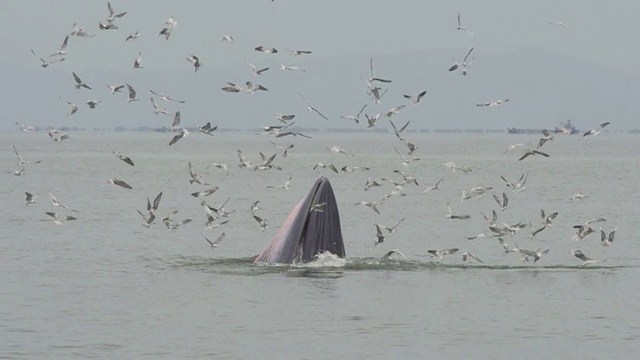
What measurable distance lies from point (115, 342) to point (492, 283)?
1200 cm

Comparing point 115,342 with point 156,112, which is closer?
point 115,342

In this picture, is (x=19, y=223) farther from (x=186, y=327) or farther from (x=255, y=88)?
(x=186, y=327)

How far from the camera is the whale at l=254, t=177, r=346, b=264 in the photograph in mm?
35844

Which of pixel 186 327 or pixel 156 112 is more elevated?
pixel 156 112

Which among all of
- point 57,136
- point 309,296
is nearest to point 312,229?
point 309,296

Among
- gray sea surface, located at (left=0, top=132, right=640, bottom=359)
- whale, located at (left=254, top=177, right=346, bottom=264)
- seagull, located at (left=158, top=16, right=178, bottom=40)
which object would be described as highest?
seagull, located at (left=158, top=16, right=178, bottom=40)

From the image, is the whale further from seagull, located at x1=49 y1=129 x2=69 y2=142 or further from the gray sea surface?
seagull, located at x1=49 y1=129 x2=69 y2=142

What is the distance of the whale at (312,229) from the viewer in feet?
118

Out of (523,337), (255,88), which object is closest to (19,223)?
(255,88)

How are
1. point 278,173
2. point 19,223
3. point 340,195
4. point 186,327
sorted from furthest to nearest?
point 278,173 < point 340,195 < point 19,223 < point 186,327

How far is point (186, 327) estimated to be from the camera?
1208 inches

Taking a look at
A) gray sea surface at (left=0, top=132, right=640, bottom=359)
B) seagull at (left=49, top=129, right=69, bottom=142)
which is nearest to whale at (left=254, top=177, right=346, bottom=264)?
gray sea surface at (left=0, top=132, right=640, bottom=359)

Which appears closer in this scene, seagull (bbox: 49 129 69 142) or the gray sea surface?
the gray sea surface

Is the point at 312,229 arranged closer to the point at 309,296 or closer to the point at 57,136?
the point at 309,296
